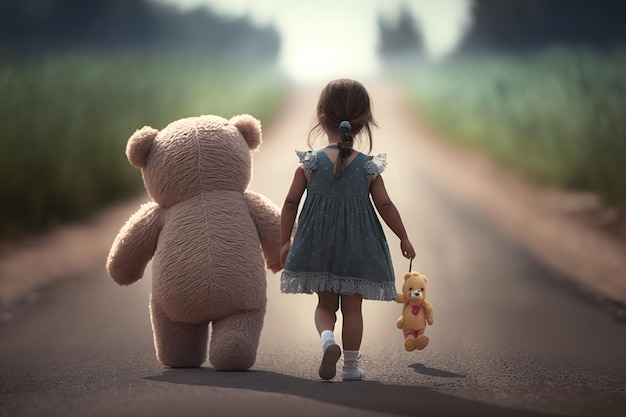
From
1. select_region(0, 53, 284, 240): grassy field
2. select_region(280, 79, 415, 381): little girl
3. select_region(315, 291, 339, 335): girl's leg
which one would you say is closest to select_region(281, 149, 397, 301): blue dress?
select_region(280, 79, 415, 381): little girl

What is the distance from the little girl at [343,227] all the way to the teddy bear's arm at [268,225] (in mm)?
290

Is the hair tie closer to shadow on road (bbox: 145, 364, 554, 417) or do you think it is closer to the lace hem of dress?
the lace hem of dress

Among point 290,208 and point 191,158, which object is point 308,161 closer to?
point 290,208

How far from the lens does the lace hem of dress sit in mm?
4078

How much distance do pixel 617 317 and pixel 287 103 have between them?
15.7 metres

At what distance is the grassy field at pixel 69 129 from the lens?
899cm

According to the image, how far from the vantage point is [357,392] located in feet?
11.8

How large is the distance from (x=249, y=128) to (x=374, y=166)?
2.95 feet

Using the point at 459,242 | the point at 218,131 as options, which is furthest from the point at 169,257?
the point at 459,242

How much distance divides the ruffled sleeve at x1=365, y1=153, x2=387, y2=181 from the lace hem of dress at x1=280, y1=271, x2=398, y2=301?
0.49 m

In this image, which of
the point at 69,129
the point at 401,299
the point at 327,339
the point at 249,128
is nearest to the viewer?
the point at 327,339

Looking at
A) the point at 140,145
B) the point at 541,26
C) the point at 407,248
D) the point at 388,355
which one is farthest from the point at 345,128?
the point at 541,26

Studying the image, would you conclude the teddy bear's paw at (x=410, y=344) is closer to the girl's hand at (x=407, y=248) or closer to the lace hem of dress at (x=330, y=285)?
the lace hem of dress at (x=330, y=285)

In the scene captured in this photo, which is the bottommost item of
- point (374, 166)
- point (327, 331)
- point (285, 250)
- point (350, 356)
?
point (350, 356)
